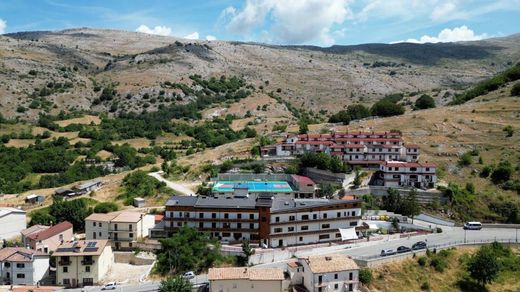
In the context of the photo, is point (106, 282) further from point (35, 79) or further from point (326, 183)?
point (35, 79)

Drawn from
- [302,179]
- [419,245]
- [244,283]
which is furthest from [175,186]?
[419,245]

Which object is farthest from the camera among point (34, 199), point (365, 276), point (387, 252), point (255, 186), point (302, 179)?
point (34, 199)

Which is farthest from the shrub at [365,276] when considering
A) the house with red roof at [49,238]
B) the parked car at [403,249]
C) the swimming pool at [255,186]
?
the house with red roof at [49,238]

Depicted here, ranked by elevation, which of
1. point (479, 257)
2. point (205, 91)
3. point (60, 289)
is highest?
point (205, 91)

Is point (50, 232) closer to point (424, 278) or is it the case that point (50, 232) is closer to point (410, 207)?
point (424, 278)

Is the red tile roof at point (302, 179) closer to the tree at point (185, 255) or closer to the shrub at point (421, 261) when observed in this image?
the tree at point (185, 255)

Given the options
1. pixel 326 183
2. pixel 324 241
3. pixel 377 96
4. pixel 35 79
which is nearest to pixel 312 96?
pixel 377 96
